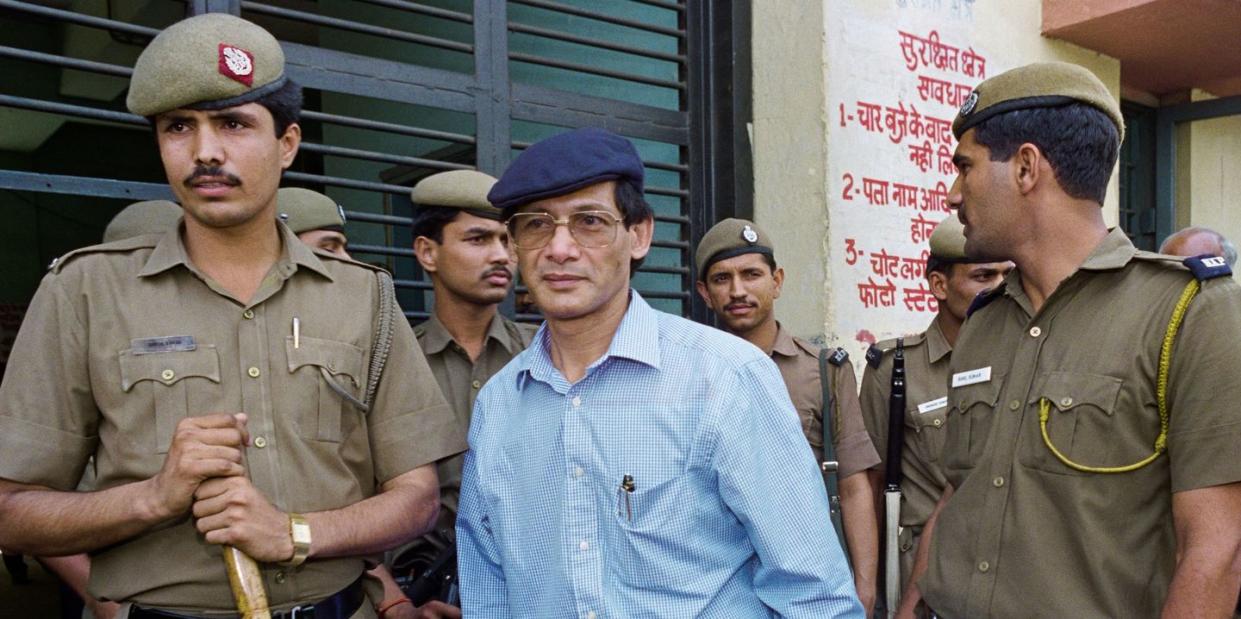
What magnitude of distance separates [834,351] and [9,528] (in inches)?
108

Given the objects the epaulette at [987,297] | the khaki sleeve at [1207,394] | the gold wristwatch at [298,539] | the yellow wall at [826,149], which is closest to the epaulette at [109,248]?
the gold wristwatch at [298,539]

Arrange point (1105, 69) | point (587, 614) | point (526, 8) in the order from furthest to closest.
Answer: point (1105, 69) → point (526, 8) → point (587, 614)

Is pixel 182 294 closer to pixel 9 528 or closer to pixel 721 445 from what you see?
pixel 9 528

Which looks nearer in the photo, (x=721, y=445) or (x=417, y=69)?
(x=721, y=445)

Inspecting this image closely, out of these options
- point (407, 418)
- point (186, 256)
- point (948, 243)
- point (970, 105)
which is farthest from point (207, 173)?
point (948, 243)

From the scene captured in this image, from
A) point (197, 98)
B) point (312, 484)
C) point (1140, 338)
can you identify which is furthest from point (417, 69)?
point (1140, 338)

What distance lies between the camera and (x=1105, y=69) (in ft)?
19.8

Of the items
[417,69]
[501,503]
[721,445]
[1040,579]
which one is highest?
[417,69]

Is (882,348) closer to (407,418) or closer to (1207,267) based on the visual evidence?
(1207,267)

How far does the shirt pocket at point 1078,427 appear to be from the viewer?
181 centimetres

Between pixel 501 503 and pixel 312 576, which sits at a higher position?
pixel 501 503

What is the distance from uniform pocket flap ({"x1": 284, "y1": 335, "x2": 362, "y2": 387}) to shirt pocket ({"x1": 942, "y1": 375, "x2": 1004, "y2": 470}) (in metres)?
1.40

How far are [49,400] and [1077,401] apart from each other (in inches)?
79.2

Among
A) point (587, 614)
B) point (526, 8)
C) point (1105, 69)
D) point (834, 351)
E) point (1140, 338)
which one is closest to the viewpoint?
point (587, 614)
